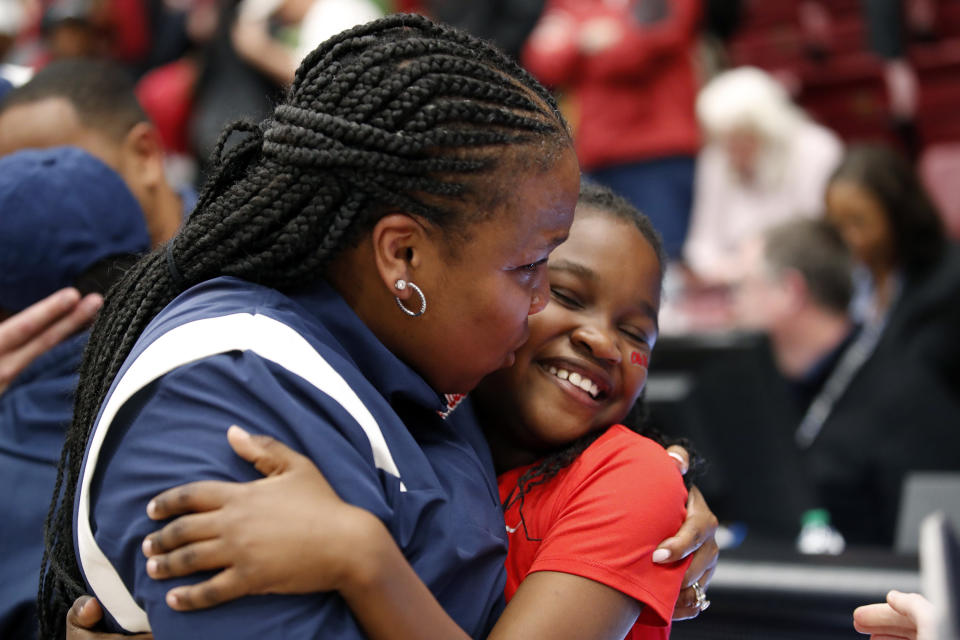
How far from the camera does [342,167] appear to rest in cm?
119

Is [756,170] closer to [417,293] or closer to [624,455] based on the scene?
[624,455]

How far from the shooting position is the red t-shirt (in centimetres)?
132

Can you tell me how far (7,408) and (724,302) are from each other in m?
3.39

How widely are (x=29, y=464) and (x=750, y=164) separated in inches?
180

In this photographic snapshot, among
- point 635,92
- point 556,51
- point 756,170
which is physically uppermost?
point 556,51

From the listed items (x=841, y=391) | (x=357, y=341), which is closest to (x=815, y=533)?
(x=841, y=391)

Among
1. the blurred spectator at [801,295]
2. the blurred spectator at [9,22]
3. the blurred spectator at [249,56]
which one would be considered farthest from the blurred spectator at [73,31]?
the blurred spectator at [801,295]

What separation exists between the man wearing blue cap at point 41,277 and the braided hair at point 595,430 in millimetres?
658

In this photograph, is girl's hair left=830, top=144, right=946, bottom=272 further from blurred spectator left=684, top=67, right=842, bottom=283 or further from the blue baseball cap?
the blue baseball cap

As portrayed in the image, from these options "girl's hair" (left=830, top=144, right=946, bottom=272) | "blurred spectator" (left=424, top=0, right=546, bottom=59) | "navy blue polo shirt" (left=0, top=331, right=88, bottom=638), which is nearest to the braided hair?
"navy blue polo shirt" (left=0, top=331, right=88, bottom=638)

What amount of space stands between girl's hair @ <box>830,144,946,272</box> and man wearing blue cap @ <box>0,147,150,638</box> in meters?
3.34

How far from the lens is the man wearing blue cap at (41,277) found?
61.2 inches

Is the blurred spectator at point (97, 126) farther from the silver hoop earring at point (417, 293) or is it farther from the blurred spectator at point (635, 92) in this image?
the blurred spectator at point (635, 92)

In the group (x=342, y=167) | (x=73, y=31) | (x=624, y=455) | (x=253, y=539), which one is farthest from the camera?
(x=73, y=31)
